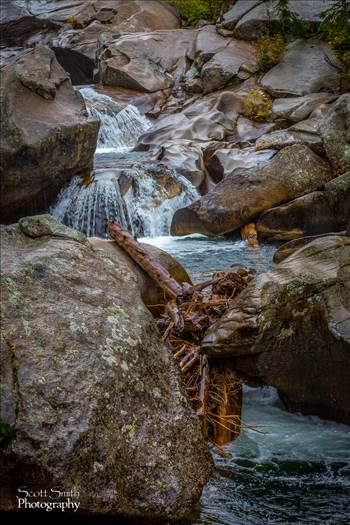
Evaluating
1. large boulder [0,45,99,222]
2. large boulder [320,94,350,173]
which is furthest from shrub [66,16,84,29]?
large boulder [320,94,350,173]

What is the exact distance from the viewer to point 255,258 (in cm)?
911

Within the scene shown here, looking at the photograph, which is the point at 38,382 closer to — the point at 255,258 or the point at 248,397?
the point at 248,397

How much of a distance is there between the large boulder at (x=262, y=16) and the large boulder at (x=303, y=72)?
1.19 metres

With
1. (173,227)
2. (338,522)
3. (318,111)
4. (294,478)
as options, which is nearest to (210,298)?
(294,478)

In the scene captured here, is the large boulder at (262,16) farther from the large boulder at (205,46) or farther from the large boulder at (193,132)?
the large boulder at (193,132)

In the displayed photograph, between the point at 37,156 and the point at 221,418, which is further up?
the point at 37,156

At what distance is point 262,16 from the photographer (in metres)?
19.6

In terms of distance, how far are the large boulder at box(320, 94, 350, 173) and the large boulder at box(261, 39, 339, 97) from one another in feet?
18.7

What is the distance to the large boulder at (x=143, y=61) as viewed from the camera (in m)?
20.0

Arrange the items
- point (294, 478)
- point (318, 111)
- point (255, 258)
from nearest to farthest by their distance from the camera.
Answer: point (294, 478) → point (255, 258) → point (318, 111)

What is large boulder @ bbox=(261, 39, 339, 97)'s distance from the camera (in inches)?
657

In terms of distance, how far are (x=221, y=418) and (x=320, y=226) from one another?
6.25 meters

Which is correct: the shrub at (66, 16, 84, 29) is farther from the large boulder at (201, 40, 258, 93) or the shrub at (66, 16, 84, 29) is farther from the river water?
the river water

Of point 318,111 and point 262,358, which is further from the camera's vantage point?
point 318,111
